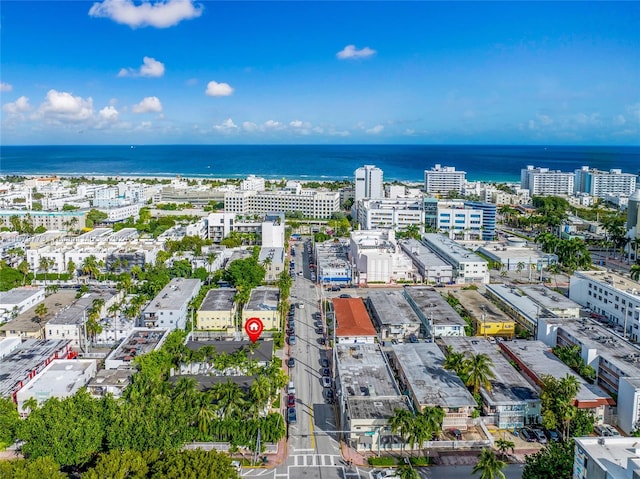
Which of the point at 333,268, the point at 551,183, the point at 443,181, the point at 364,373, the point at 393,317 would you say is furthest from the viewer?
the point at 443,181

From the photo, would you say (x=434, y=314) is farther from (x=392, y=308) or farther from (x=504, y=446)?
(x=504, y=446)

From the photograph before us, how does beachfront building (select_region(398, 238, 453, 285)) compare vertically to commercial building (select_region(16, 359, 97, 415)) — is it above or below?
above

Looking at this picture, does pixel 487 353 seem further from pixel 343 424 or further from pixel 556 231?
pixel 556 231

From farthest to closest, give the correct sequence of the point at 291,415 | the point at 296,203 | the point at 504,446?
1. the point at 296,203
2. the point at 291,415
3. the point at 504,446

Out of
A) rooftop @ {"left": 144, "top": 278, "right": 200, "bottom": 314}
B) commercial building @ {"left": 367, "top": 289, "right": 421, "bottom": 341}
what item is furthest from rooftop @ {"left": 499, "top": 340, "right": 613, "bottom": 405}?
rooftop @ {"left": 144, "top": 278, "right": 200, "bottom": 314}

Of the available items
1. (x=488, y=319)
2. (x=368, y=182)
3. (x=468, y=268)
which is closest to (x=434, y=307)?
(x=488, y=319)

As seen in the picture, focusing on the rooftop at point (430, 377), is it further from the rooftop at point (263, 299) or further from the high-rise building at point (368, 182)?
the high-rise building at point (368, 182)

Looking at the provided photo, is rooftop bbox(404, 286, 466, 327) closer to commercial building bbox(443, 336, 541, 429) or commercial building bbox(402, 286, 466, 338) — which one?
commercial building bbox(402, 286, 466, 338)
